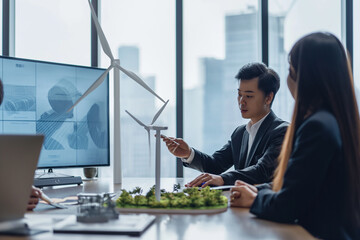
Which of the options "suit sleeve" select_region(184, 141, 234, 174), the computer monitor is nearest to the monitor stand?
the computer monitor

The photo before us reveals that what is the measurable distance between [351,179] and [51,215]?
1034 mm

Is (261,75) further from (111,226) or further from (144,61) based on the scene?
(111,226)

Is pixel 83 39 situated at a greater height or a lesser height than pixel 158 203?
greater

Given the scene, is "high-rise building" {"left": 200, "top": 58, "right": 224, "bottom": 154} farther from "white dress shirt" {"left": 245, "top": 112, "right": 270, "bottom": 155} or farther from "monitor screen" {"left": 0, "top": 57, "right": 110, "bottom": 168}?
"monitor screen" {"left": 0, "top": 57, "right": 110, "bottom": 168}

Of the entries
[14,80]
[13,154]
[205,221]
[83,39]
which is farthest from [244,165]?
[83,39]

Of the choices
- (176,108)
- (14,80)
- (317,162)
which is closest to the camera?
(317,162)

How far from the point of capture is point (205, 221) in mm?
1280

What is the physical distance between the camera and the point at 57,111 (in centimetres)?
242

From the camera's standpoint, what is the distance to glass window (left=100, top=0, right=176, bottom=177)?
3.38m


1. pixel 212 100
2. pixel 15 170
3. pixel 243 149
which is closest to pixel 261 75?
pixel 243 149

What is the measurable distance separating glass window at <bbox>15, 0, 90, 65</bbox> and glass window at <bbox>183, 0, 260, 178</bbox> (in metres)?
0.97

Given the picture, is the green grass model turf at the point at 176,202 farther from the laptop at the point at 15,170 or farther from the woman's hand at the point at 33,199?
the laptop at the point at 15,170

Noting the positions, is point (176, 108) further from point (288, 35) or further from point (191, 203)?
point (191, 203)

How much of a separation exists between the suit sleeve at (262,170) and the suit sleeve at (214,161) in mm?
478
